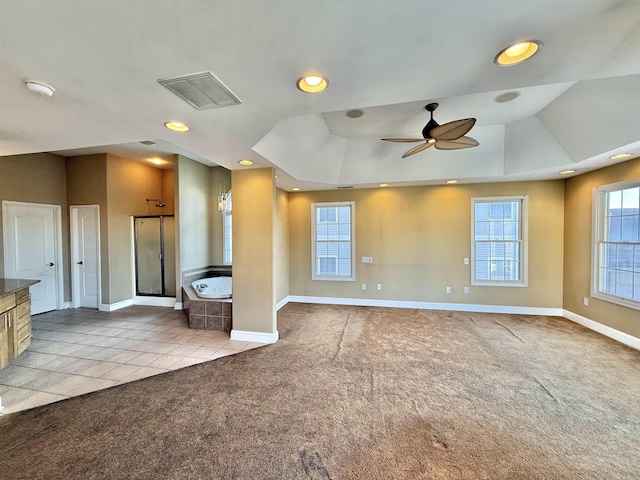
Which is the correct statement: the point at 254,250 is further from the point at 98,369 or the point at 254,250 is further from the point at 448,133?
the point at 448,133

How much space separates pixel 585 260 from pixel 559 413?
3326 millimetres

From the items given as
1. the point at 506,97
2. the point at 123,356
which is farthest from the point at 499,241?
the point at 123,356

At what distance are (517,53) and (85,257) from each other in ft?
23.8

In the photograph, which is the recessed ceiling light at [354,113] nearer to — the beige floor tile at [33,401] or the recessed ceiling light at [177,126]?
the recessed ceiling light at [177,126]

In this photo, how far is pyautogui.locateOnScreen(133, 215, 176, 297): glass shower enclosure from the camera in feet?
18.2

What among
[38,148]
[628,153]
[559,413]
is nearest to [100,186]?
[38,148]

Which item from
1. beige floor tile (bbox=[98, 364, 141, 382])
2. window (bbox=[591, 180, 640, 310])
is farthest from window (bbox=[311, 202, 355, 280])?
window (bbox=[591, 180, 640, 310])

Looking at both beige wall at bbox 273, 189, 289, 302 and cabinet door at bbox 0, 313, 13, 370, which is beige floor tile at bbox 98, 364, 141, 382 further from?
beige wall at bbox 273, 189, 289, 302

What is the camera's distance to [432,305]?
535 centimetres

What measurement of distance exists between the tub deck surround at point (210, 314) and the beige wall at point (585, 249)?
5721mm

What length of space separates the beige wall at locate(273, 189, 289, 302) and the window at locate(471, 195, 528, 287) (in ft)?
12.8

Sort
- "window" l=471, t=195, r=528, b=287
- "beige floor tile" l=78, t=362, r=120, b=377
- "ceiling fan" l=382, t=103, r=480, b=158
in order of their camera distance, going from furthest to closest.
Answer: "window" l=471, t=195, r=528, b=287 < "beige floor tile" l=78, t=362, r=120, b=377 < "ceiling fan" l=382, t=103, r=480, b=158

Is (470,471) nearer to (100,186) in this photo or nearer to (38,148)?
(38,148)

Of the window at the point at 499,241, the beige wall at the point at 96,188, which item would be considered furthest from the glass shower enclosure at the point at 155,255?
the window at the point at 499,241
